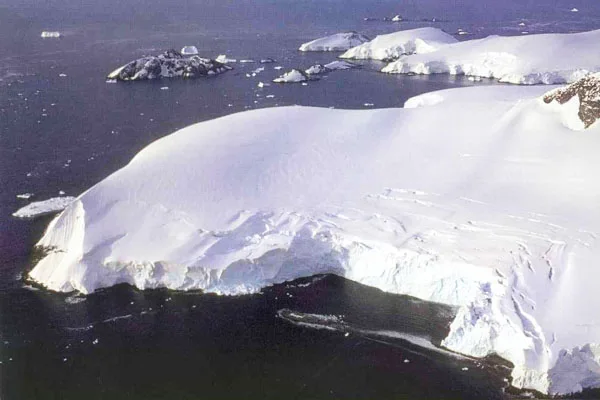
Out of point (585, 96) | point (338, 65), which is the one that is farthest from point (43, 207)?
point (338, 65)

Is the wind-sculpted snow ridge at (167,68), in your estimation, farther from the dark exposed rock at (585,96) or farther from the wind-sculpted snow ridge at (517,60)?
the dark exposed rock at (585,96)

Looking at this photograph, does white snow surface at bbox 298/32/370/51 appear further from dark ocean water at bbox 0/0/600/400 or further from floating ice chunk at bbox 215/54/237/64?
floating ice chunk at bbox 215/54/237/64

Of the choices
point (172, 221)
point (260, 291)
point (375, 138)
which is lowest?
point (260, 291)

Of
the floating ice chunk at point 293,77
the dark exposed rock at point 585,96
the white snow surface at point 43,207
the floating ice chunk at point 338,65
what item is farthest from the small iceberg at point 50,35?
the dark exposed rock at point 585,96

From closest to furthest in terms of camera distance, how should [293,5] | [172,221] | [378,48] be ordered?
[172,221], [378,48], [293,5]

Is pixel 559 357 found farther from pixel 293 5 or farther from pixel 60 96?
pixel 293 5

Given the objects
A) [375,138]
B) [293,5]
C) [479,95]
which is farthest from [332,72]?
[293,5]
